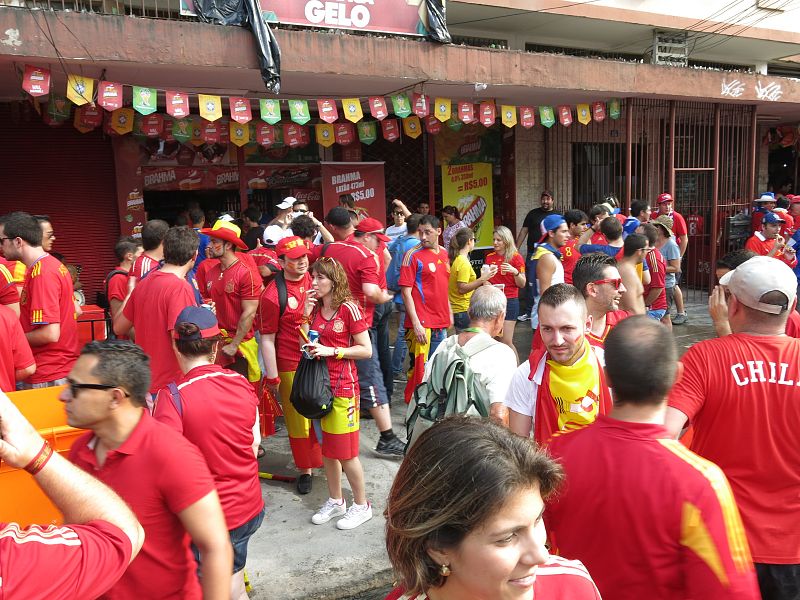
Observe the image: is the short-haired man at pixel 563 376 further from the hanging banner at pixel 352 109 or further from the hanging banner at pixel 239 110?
the hanging banner at pixel 352 109

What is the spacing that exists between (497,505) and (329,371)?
3.21m

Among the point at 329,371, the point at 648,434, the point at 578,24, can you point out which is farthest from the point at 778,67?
the point at 648,434

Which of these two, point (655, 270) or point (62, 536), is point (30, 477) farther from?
point (655, 270)

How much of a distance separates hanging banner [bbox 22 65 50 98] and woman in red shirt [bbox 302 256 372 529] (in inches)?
156

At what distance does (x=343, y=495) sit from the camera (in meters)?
4.91

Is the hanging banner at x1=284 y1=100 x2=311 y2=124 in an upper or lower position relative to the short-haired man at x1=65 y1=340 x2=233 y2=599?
upper

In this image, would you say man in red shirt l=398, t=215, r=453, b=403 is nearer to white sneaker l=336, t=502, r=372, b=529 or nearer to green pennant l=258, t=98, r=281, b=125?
white sneaker l=336, t=502, r=372, b=529

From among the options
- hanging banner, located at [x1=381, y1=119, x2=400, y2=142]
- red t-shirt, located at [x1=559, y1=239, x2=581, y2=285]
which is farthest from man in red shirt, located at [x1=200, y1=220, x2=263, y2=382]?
hanging banner, located at [x1=381, y1=119, x2=400, y2=142]

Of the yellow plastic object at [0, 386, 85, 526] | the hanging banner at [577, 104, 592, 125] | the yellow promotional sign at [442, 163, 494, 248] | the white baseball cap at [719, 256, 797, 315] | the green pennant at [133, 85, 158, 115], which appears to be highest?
the hanging banner at [577, 104, 592, 125]

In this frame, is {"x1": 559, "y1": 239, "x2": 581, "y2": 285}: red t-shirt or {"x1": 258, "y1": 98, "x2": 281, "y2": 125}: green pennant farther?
{"x1": 258, "y1": 98, "x2": 281, "y2": 125}: green pennant

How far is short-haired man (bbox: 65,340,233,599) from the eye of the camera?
7.27 feet

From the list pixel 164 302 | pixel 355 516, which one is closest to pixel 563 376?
pixel 355 516

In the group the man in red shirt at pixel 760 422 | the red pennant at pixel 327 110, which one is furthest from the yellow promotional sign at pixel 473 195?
the man in red shirt at pixel 760 422

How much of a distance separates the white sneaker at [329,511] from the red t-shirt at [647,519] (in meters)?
2.73
